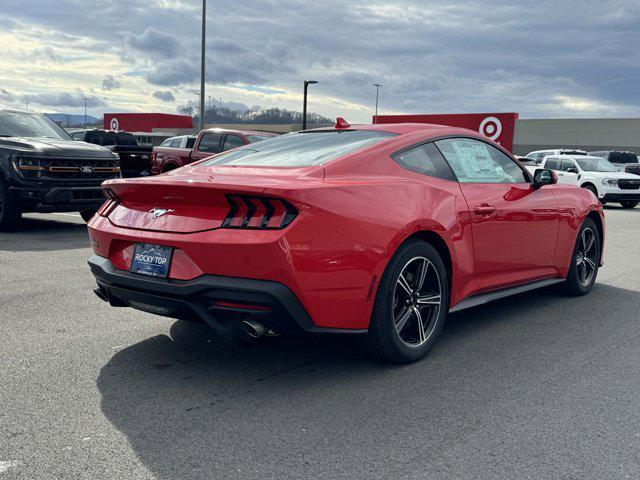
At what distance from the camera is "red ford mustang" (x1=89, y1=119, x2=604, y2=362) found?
3.51 metres

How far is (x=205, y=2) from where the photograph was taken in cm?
2658

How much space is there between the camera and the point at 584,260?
654 cm

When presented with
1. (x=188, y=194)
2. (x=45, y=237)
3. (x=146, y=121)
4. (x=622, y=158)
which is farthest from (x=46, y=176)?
(x=146, y=121)

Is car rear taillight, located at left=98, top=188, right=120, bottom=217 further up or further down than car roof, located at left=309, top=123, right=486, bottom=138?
further down

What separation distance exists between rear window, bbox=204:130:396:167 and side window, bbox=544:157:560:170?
19013mm

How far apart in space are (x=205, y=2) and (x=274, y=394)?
25.5m

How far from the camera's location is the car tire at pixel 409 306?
391 centimetres

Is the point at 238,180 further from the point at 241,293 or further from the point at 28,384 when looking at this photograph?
the point at 28,384

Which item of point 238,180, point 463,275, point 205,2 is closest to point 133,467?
point 238,180

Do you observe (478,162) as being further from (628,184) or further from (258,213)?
(628,184)

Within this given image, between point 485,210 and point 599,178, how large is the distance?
59.6 ft

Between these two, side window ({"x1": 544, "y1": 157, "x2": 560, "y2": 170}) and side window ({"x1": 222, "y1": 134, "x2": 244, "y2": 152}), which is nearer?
side window ({"x1": 222, "y1": 134, "x2": 244, "y2": 152})

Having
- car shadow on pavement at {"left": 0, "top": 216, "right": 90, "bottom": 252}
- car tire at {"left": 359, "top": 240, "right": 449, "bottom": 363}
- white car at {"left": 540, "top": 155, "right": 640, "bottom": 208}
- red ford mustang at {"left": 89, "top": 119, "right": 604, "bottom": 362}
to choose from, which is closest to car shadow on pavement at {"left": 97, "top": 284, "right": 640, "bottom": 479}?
car tire at {"left": 359, "top": 240, "right": 449, "bottom": 363}

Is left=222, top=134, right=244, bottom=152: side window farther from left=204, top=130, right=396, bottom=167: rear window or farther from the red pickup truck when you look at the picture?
left=204, top=130, right=396, bottom=167: rear window
